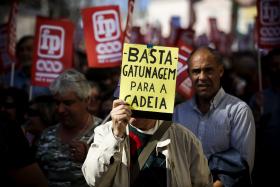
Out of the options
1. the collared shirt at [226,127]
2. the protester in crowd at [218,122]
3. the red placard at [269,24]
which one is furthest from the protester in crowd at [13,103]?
the red placard at [269,24]

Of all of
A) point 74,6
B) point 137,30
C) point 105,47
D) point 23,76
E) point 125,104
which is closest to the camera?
point 125,104

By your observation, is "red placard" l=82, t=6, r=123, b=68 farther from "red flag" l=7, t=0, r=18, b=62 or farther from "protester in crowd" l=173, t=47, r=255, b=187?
"protester in crowd" l=173, t=47, r=255, b=187

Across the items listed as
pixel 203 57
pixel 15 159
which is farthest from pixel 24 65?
pixel 15 159

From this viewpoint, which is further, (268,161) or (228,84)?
(228,84)

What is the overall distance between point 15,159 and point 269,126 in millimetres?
3738

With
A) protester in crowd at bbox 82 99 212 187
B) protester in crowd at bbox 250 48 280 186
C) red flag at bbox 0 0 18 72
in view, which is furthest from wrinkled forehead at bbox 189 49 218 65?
red flag at bbox 0 0 18 72

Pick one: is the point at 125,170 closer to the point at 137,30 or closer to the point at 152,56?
the point at 152,56

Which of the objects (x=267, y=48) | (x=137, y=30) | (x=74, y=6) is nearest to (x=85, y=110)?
(x=267, y=48)

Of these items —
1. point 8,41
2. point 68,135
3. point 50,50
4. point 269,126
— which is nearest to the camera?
point 68,135

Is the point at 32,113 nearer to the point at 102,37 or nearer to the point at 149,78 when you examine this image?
the point at 102,37

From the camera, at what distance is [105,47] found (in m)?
8.42

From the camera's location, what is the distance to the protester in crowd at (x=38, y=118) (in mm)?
6895

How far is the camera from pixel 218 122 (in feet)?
17.3

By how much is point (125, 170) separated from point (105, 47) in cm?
447
